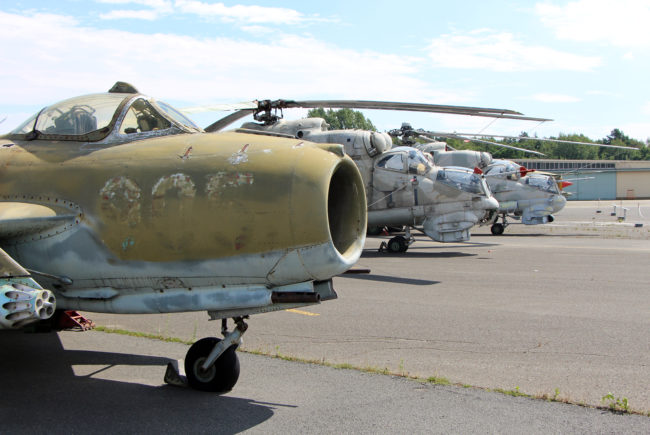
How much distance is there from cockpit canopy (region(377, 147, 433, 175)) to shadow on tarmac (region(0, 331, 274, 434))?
37.9 feet

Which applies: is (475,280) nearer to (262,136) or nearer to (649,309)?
(649,309)

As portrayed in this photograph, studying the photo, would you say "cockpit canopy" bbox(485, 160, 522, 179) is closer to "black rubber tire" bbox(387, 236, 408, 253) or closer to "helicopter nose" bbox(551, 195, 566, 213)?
"helicopter nose" bbox(551, 195, 566, 213)

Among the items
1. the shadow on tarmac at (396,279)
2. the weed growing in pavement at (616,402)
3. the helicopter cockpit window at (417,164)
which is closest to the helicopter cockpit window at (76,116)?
the weed growing in pavement at (616,402)

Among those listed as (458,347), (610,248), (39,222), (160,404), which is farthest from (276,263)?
(610,248)

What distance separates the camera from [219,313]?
4.55 metres

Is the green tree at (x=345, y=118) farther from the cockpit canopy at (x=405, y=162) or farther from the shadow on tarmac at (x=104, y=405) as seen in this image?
the shadow on tarmac at (x=104, y=405)

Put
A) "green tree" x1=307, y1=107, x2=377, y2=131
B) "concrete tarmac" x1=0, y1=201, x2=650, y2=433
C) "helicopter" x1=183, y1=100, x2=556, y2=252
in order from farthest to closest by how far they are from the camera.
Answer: "green tree" x1=307, y1=107, x2=377, y2=131 < "helicopter" x1=183, y1=100, x2=556, y2=252 < "concrete tarmac" x1=0, y1=201, x2=650, y2=433

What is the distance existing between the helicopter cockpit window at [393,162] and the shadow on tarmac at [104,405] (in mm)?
11532

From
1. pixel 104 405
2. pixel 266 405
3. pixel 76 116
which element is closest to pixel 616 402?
pixel 266 405

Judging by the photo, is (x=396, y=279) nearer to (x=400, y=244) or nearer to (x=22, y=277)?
(x=400, y=244)

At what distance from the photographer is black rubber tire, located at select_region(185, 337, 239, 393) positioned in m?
5.02

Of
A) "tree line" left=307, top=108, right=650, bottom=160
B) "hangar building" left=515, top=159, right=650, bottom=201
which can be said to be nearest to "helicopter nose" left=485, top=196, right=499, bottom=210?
"tree line" left=307, top=108, right=650, bottom=160

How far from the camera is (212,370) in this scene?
5.05m

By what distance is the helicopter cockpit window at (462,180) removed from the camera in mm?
16453
